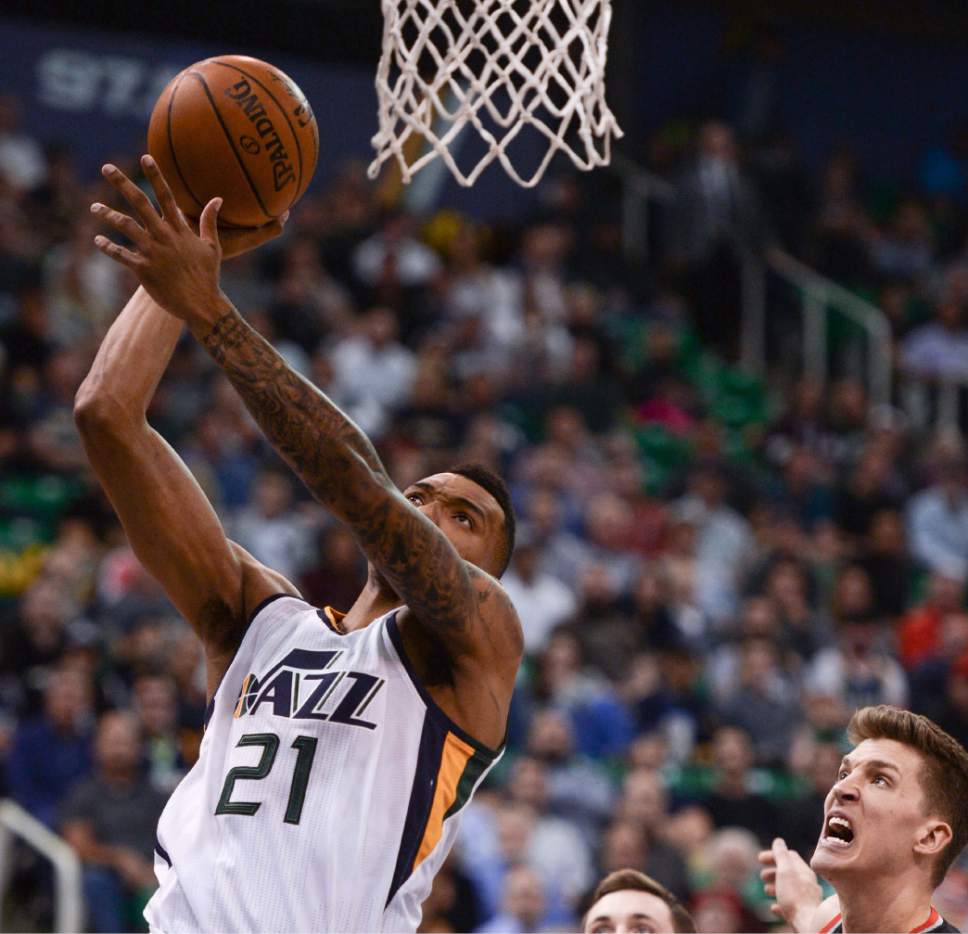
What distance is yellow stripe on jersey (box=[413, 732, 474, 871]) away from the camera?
3385 mm

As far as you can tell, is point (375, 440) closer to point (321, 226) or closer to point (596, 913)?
point (321, 226)

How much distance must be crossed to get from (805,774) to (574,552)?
2114mm

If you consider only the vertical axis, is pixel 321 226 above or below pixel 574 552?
above

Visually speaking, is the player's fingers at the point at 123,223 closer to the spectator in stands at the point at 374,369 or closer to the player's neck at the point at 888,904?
the player's neck at the point at 888,904

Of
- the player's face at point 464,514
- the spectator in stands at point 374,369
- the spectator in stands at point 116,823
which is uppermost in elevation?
the player's face at point 464,514

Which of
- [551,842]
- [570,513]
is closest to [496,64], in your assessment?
[551,842]

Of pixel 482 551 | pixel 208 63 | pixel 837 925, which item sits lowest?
pixel 837 925

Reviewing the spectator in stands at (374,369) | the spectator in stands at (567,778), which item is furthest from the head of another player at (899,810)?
the spectator in stands at (374,369)

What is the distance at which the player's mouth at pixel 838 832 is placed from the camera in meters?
3.69

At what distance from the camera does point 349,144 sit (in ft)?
45.4

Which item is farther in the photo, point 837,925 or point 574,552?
point 574,552

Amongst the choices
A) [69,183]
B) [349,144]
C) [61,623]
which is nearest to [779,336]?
[349,144]

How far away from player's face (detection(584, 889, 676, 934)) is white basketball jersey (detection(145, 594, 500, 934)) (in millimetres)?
→ 980

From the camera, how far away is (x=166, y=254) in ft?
9.93
